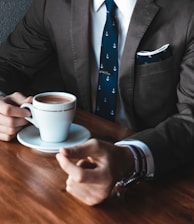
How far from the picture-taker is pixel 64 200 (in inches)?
28.5

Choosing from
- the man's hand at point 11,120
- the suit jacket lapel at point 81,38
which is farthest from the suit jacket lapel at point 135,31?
the man's hand at point 11,120

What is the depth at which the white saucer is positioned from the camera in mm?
874

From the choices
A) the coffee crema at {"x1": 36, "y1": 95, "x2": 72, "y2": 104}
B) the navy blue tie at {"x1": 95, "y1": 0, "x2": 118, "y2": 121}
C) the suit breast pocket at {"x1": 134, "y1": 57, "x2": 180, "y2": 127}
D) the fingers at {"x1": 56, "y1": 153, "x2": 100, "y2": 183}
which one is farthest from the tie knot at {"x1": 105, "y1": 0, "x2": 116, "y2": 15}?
the fingers at {"x1": 56, "y1": 153, "x2": 100, "y2": 183}

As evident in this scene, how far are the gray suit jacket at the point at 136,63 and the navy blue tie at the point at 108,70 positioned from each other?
1.4 inches

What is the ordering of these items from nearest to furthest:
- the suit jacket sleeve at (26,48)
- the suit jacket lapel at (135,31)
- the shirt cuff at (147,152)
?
the shirt cuff at (147,152) → the suit jacket lapel at (135,31) → the suit jacket sleeve at (26,48)

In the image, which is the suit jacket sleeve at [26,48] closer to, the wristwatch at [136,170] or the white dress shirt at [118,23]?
the white dress shirt at [118,23]

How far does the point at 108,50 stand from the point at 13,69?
0.93ft

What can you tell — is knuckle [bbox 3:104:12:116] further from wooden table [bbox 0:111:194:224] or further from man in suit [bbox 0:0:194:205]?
wooden table [bbox 0:111:194:224]

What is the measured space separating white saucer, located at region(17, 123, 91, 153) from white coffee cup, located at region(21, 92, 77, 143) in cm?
1

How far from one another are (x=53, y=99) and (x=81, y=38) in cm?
28

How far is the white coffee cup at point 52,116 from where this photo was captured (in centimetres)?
87

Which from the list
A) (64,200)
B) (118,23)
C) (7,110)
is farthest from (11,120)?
(118,23)

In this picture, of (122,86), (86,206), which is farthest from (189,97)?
(86,206)

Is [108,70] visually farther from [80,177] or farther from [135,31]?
[80,177]
